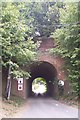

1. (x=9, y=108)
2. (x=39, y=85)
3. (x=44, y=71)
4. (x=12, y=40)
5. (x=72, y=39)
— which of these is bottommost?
(x=9, y=108)

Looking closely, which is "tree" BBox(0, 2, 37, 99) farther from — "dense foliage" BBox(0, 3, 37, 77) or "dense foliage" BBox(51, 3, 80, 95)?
"dense foliage" BBox(51, 3, 80, 95)

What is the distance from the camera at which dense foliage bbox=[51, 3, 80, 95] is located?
18.4 m

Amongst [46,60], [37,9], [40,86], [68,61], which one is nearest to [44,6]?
[37,9]

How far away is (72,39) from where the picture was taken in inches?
758

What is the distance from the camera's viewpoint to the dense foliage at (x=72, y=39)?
18391mm

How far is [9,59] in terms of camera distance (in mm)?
17375

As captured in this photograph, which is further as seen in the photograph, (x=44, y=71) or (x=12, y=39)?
(x=44, y=71)

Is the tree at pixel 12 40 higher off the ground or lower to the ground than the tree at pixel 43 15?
lower

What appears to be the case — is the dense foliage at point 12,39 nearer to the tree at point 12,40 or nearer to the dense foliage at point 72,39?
the tree at point 12,40

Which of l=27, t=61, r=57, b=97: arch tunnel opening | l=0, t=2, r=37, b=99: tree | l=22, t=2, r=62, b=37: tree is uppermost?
l=22, t=2, r=62, b=37: tree

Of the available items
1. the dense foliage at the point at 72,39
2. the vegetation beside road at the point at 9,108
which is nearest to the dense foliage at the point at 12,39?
the vegetation beside road at the point at 9,108

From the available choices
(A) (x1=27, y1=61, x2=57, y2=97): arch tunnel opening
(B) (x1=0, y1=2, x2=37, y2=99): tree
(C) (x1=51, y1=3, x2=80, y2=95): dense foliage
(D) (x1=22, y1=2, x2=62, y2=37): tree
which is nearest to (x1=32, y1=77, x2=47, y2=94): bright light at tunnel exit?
(A) (x1=27, y1=61, x2=57, y2=97): arch tunnel opening

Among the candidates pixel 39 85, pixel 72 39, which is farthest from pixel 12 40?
pixel 39 85

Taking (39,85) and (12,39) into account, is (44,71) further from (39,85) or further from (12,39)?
(39,85)
